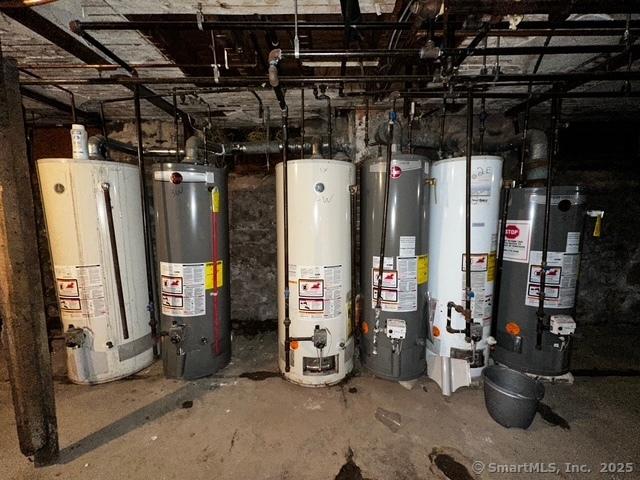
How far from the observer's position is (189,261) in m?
2.32

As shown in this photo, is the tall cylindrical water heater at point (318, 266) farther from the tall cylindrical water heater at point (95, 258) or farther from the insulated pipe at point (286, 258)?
the tall cylindrical water heater at point (95, 258)

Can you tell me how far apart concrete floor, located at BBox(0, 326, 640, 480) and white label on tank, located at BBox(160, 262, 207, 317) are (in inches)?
24.9

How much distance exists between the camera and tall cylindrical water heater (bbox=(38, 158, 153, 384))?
2.20 meters

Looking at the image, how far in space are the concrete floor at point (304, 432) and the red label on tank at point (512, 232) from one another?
4.09 ft

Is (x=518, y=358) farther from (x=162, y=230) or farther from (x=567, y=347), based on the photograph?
(x=162, y=230)

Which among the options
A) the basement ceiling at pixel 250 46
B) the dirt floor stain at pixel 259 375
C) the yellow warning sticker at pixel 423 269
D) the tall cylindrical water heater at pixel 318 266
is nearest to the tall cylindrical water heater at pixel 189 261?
the dirt floor stain at pixel 259 375

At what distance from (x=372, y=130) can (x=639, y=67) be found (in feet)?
7.00

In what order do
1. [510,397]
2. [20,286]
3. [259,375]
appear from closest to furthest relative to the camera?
[20,286] → [510,397] → [259,375]

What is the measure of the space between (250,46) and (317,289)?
5.75 ft

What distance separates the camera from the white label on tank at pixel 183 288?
2.32 m

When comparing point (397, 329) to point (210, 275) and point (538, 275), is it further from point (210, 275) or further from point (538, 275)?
point (210, 275)

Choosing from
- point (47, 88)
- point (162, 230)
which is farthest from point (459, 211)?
point (47, 88)

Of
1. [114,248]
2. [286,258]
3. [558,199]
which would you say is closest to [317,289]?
[286,258]

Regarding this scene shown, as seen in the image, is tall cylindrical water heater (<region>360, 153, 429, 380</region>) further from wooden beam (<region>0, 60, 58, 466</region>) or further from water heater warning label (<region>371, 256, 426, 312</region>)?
wooden beam (<region>0, 60, 58, 466</region>)
